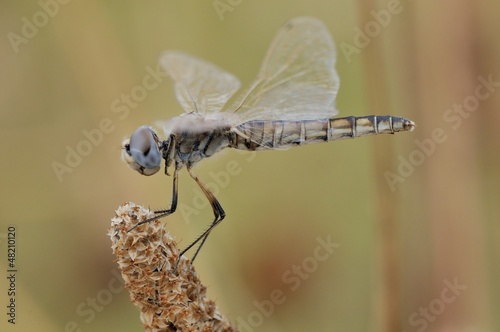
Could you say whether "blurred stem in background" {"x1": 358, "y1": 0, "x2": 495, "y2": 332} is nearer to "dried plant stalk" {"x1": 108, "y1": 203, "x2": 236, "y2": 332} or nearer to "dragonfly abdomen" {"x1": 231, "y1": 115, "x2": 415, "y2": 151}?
"dragonfly abdomen" {"x1": 231, "y1": 115, "x2": 415, "y2": 151}

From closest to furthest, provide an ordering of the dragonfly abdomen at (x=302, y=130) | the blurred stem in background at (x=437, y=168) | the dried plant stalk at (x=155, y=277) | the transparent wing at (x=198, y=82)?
the dried plant stalk at (x=155, y=277)
the transparent wing at (x=198, y=82)
the blurred stem in background at (x=437, y=168)
the dragonfly abdomen at (x=302, y=130)

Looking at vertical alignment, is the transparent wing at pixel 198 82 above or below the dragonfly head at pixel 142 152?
above

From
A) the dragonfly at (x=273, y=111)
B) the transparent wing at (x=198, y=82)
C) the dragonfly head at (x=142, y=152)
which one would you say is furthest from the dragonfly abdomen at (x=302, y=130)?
the dragonfly head at (x=142, y=152)

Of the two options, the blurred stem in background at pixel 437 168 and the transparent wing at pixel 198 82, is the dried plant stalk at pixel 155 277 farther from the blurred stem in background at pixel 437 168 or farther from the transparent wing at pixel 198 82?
the blurred stem in background at pixel 437 168

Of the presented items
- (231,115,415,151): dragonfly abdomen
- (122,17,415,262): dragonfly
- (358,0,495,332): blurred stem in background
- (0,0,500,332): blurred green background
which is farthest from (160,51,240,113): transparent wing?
(358,0,495,332): blurred stem in background

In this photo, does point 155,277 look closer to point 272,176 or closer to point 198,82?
point 198,82

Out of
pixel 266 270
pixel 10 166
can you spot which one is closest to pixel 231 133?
pixel 266 270
